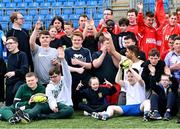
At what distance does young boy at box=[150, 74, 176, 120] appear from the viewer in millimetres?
6663

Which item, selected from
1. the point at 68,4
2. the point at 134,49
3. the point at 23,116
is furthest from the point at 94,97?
the point at 68,4

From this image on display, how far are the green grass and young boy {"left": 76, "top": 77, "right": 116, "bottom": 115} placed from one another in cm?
40

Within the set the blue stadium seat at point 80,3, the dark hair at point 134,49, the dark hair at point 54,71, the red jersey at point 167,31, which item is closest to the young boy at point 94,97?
the dark hair at point 54,71

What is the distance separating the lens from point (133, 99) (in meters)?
7.12

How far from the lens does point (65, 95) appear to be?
281 inches

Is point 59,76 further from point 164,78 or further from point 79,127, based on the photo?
point 164,78

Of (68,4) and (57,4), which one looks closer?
(68,4)

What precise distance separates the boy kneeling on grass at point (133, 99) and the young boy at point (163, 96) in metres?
0.16

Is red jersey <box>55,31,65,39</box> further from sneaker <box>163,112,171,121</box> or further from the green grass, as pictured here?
sneaker <box>163,112,171,121</box>

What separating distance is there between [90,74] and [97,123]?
5.39 ft

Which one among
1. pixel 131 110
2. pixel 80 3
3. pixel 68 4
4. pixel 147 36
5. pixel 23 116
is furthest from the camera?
pixel 68 4

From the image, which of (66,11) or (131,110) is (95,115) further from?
(66,11)

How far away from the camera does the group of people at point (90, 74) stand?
22.5 ft

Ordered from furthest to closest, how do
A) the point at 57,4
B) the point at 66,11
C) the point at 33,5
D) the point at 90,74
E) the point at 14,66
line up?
1. the point at 33,5
2. the point at 57,4
3. the point at 66,11
4. the point at 90,74
5. the point at 14,66
